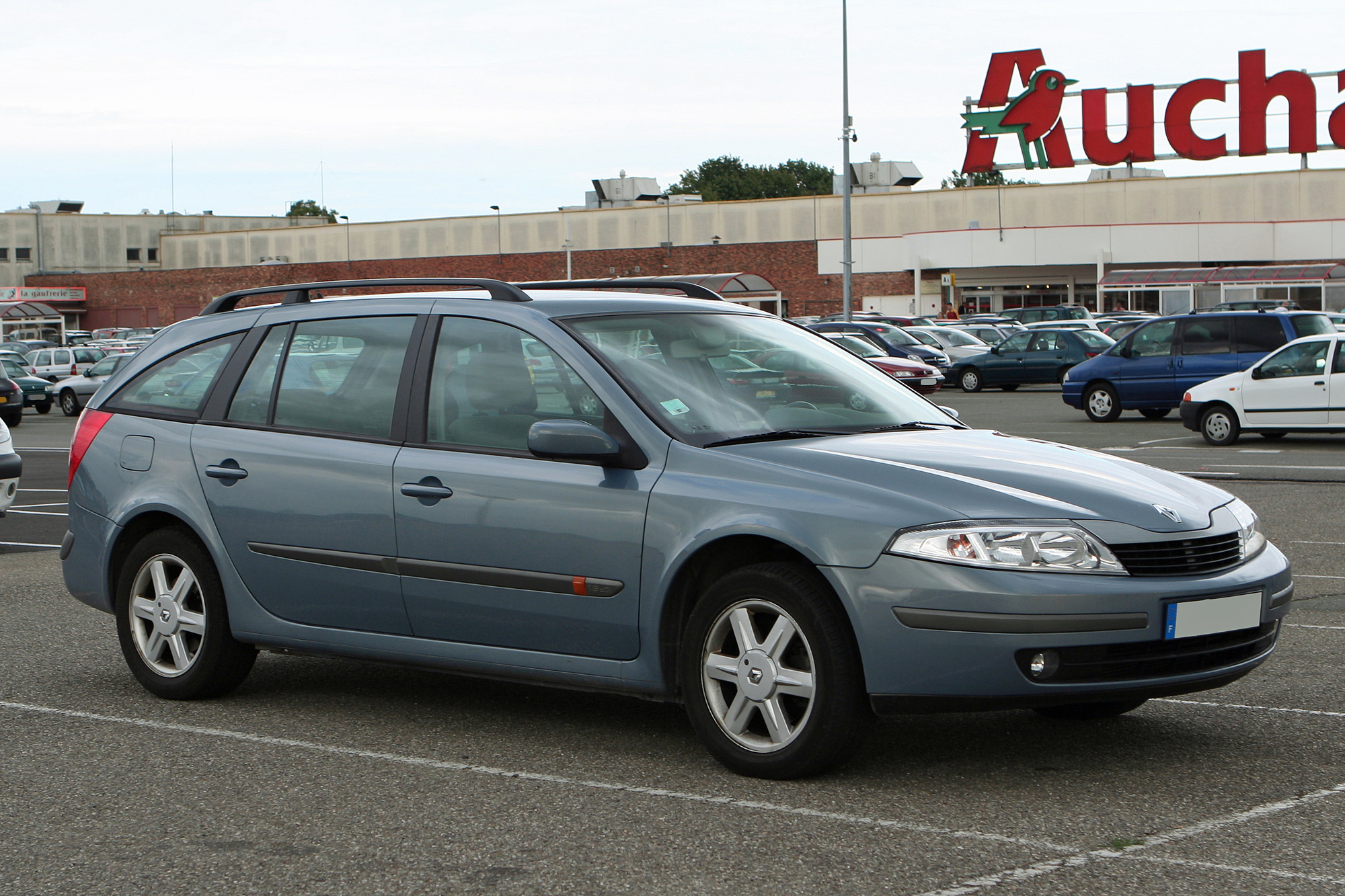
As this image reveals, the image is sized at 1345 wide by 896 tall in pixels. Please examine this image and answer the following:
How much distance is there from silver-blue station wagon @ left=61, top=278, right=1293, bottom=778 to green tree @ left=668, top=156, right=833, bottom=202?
433 feet

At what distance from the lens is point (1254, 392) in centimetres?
1994

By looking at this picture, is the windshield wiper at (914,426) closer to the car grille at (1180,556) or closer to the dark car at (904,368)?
the car grille at (1180,556)

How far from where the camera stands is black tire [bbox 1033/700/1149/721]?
5.63m

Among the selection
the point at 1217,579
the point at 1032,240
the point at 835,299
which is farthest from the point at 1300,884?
the point at 835,299

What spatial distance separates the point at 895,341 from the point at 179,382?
32.7m

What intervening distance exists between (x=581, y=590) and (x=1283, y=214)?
6484cm

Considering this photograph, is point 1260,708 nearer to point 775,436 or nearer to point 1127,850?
point 1127,850

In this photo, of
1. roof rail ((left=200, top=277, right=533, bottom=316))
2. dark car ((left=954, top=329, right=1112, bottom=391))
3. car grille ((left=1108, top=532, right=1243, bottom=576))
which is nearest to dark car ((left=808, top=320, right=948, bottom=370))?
dark car ((left=954, top=329, right=1112, bottom=391))

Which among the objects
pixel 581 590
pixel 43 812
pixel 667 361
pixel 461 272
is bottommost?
pixel 43 812

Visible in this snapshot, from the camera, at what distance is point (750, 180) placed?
5517 inches

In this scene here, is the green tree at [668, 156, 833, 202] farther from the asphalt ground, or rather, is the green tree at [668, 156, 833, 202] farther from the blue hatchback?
the asphalt ground

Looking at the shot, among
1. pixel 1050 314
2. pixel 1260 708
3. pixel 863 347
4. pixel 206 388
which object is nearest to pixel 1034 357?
pixel 863 347

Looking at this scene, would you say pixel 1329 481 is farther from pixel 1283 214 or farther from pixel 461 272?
pixel 461 272

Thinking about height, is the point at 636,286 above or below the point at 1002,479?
above
